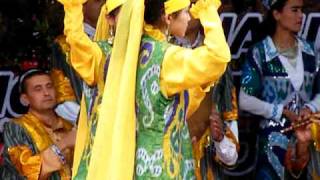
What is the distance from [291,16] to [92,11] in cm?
113

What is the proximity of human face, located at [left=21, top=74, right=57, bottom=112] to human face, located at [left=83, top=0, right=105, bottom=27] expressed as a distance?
42 centimetres

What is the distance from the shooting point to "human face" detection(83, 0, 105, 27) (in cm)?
577

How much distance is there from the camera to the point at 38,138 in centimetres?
544

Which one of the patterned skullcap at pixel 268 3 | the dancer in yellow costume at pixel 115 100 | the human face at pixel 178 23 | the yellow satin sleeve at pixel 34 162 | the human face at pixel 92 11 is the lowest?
the yellow satin sleeve at pixel 34 162

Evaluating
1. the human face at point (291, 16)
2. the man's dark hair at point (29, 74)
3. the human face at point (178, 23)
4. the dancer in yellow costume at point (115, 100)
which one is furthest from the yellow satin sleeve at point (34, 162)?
the human face at point (291, 16)

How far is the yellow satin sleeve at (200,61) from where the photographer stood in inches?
162

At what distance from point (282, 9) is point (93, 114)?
1.97m

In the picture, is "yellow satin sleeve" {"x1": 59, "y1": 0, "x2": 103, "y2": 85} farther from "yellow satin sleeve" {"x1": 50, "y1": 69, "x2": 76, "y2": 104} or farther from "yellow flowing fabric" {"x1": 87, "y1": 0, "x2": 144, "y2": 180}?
"yellow satin sleeve" {"x1": 50, "y1": 69, "x2": 76, "y2": 104}

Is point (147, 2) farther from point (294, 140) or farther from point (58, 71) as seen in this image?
point (294, 140)

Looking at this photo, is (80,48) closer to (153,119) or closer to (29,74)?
(153,119)

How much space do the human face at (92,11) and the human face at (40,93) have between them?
0.42 meters

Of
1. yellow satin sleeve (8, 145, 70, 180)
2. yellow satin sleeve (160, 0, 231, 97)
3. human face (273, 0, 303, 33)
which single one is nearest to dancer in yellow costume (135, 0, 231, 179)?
yellow satin sleeve (160, 0, 231, 97)

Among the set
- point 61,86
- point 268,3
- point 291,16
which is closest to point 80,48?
point 61,86

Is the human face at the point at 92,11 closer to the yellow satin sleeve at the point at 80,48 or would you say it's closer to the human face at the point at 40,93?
the human face at the point at 40,93
